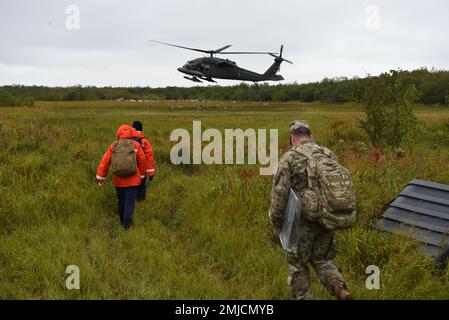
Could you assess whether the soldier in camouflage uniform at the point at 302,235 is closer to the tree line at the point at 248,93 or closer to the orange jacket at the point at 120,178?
the orange jacket at the point at 120,178

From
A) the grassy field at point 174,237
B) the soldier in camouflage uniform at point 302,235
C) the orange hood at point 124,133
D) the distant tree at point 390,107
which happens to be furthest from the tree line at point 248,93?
the soldier in camouflage uniform at point 302,235

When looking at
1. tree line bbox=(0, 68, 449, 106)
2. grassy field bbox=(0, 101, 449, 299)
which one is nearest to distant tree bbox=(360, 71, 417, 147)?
grassy field bbox=(0, 101, 449, 299)

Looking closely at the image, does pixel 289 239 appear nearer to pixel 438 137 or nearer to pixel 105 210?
pixel 105 210

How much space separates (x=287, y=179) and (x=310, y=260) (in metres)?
0.99

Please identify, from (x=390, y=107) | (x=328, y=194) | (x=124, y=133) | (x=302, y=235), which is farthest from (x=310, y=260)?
(x=390, y=107)

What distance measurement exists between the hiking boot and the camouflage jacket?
3.02ft

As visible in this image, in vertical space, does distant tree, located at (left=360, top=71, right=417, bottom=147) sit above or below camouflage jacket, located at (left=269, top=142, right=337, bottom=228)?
above

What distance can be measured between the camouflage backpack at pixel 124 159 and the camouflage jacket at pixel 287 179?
3.20m

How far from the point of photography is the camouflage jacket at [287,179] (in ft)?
13.9

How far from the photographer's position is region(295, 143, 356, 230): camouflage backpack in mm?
4020

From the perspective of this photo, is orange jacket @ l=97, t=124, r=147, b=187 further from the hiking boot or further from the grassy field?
the hiking boot

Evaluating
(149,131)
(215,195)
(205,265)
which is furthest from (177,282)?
(149,131)

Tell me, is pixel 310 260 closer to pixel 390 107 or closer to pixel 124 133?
pixel 124 133

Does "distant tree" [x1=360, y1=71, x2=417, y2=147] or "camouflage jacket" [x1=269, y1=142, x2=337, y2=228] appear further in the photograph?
"distant tree" [x1=360, y1=71, x2=417, y2=147]
